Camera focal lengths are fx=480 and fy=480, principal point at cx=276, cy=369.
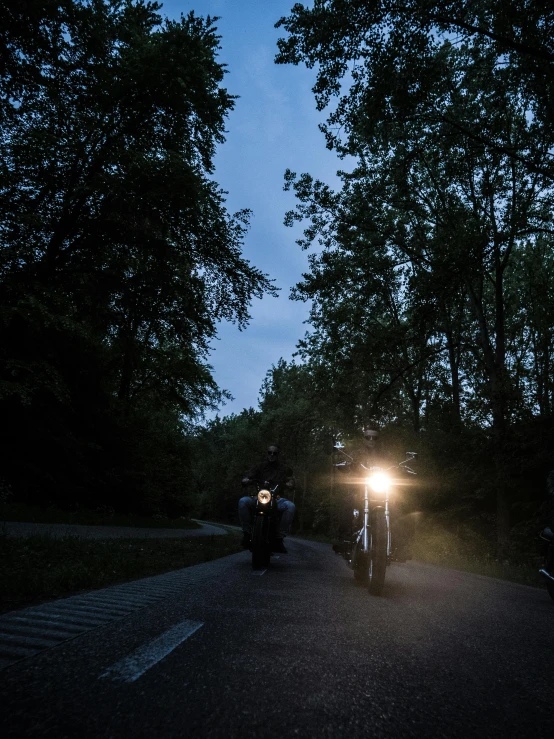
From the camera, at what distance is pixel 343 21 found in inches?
364

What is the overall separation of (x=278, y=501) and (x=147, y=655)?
5601mm

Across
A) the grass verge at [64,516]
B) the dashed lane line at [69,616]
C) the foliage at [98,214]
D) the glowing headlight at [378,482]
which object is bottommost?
the dashed lane line at [69,616]

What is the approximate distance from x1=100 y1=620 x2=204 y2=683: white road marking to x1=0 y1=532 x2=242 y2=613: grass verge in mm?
1182

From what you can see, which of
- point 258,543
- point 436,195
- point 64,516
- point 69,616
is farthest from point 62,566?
point 436,195

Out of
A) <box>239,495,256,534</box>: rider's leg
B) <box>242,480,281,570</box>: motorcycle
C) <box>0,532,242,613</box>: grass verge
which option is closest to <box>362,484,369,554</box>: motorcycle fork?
<box>242,480,281,570</box>: motorcycle

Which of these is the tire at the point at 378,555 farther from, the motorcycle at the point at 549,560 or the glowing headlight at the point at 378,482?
the motorcycle at the point at 549,560

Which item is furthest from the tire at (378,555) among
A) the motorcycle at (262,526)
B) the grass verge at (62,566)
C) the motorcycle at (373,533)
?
the grass verge at (62,566)

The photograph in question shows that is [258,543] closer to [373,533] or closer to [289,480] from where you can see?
[289,480]

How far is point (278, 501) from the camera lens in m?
7.83

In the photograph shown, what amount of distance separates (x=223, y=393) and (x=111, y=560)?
61.4 feet

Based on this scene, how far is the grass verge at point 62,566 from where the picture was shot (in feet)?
12.2

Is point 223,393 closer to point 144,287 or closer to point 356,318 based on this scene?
point 356,318

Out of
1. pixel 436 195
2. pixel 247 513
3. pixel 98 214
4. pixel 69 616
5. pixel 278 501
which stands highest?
pixel 436 195

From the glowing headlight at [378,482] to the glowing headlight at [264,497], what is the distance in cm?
176
